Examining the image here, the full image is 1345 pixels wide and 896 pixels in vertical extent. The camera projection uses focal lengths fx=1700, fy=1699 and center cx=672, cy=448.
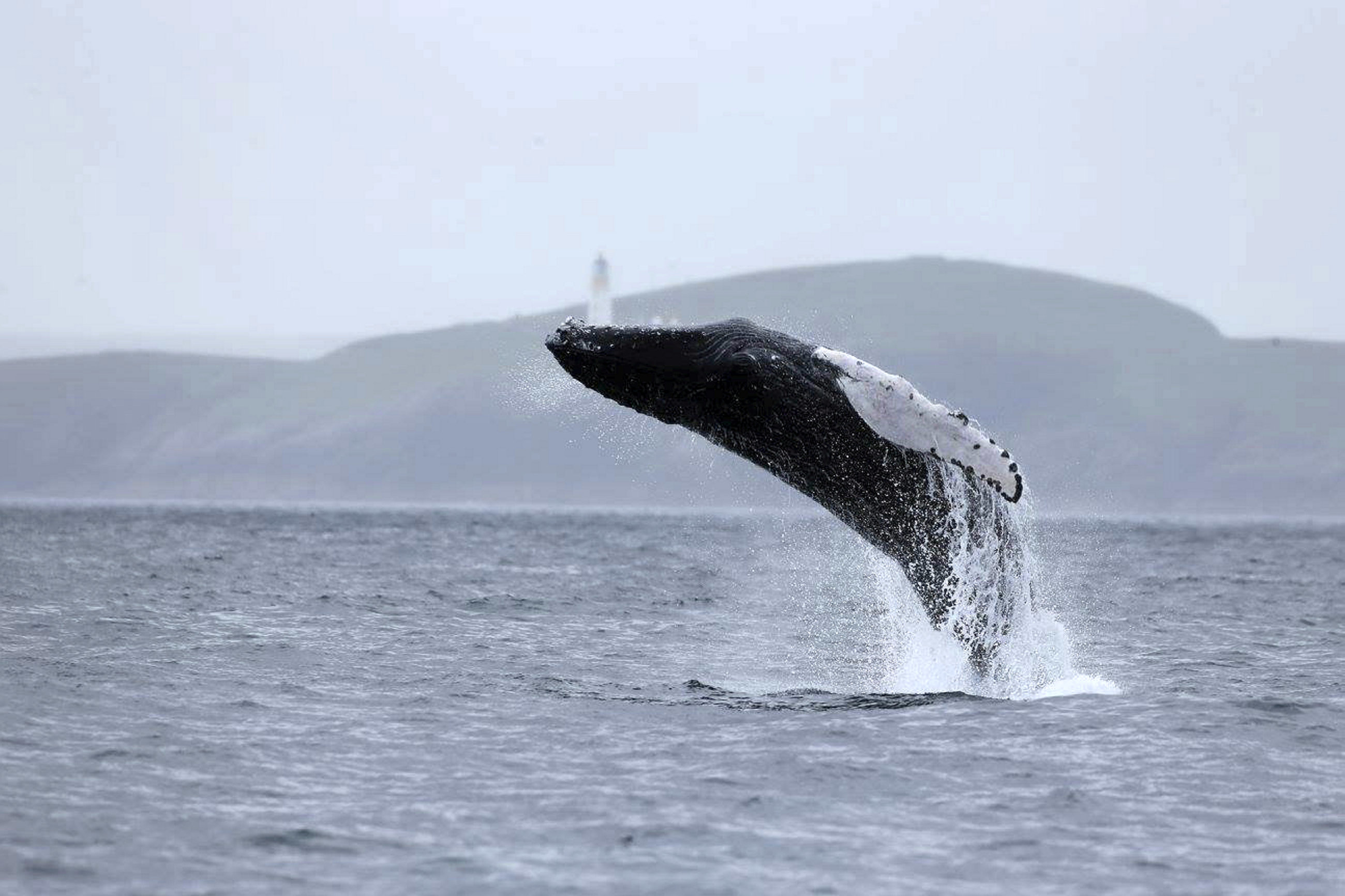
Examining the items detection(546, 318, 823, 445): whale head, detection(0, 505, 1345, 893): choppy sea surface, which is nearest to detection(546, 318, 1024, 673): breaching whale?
detection(546, 318, 823, 445): whale head

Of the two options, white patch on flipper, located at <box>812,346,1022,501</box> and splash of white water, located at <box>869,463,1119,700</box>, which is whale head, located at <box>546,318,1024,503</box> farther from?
splash of white water, located at <box>869,463,1119,700</box>

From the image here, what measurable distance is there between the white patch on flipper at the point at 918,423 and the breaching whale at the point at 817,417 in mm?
11

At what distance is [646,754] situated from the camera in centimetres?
1038

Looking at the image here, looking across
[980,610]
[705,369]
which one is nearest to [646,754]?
[705,369]

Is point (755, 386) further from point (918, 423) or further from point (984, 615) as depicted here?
point (984, 615)

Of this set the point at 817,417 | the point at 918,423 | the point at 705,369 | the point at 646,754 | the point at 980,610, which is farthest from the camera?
the point at 980,610

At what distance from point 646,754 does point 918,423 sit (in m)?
2.75

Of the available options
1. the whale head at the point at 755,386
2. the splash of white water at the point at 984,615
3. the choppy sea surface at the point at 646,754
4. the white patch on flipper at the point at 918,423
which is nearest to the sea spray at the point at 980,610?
the splash of white water at the point at 984,615

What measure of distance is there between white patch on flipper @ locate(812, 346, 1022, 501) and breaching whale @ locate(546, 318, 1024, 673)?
0.03ft

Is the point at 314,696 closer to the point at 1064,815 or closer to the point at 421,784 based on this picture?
the point at 421,784

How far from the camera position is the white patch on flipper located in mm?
10680

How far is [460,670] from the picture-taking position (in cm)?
1490

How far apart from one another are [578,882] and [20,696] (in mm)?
6797

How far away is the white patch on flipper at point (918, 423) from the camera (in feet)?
35.0
